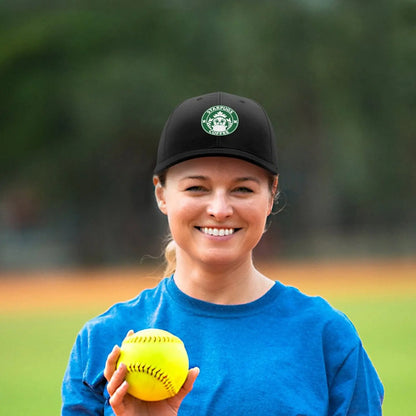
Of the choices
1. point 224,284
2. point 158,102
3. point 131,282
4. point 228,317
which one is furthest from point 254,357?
point 158,102

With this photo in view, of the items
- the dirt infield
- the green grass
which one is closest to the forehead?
the green grass

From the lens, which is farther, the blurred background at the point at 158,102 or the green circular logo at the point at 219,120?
the blurred background at the point at 158,102

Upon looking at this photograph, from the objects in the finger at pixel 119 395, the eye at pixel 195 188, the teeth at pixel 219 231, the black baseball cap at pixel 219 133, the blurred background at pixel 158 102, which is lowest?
the finger at pixel 119 395

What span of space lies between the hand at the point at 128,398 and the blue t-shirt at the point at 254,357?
97 mm

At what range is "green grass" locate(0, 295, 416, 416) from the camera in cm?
953

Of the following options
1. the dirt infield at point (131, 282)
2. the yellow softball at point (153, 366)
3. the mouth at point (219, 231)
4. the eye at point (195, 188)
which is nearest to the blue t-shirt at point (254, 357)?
the yellow softball at point (153, 366)

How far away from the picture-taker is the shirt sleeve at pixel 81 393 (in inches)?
120

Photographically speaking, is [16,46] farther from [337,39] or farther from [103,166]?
[337,39]

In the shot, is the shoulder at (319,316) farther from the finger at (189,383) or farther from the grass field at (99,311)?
the grass field at (99,311)

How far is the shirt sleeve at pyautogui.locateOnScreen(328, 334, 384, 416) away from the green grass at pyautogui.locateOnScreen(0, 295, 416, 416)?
5.69 meters

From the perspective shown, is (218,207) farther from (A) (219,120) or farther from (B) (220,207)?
(A) (219,120)

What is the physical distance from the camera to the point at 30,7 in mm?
30547

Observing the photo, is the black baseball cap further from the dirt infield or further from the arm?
the dirt infield

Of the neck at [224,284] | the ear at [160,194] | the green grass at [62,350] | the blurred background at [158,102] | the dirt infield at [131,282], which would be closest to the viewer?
the neck at [224,284]
